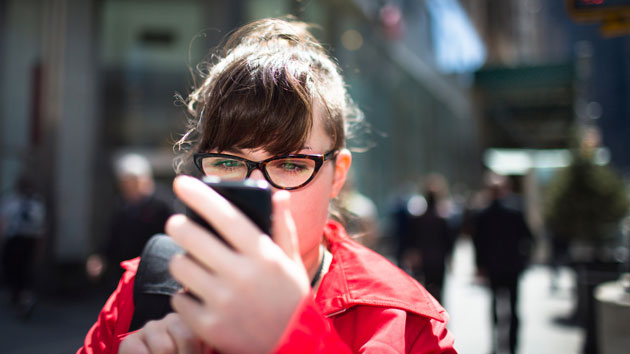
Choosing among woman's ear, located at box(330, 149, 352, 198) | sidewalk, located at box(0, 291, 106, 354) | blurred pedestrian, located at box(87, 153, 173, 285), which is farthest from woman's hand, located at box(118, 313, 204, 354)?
sidewalk, located at box(0, 291, 106, 354)

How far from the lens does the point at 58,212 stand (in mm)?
7281

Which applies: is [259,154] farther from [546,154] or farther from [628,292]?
[546,154]

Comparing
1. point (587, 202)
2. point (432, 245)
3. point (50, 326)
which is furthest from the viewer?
point (587, 202)

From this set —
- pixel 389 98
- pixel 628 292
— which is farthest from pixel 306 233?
pixel 389 98

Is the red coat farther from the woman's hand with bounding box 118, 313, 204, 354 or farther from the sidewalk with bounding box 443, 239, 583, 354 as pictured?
the sidewalk with bounding box 443, 239, 583, 354

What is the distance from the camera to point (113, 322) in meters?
1.21

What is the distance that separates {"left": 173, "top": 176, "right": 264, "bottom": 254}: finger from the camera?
61cm

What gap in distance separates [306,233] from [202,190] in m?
0.54

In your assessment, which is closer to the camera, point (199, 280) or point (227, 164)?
point (199, 280)

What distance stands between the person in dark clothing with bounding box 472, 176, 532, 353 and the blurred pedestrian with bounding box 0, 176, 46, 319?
18.7ft

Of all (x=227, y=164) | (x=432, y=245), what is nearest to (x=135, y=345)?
(x=227, y=164)

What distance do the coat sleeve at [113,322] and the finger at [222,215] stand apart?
67 cm

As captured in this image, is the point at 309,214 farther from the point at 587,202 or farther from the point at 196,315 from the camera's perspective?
the point at 587,202

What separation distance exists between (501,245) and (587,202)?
8.43ft
